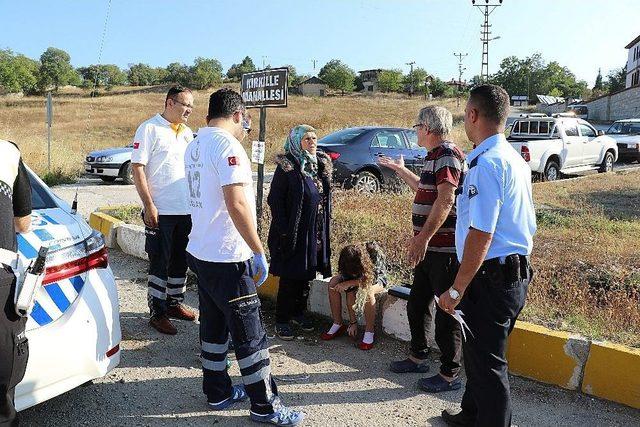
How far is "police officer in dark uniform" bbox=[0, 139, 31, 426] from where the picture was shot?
2166 mm

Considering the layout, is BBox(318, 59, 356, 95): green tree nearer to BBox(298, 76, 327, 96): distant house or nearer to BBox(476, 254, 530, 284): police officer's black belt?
BBox(298, 76, 327, 96): distant house

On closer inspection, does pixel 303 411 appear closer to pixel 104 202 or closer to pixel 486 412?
pixel 486 412

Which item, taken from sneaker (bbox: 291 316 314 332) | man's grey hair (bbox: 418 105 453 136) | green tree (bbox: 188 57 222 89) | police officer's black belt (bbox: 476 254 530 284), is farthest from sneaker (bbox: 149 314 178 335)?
green tree (bbox: 188 57 222 89)

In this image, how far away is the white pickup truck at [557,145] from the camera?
1444cm

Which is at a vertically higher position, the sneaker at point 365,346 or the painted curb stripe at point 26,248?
the painted curb stripe at point 26,248

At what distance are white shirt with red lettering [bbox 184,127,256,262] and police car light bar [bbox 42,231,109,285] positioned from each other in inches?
21.7

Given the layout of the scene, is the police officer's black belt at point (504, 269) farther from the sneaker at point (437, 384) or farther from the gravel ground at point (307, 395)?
the sneaker at point (437, 384)

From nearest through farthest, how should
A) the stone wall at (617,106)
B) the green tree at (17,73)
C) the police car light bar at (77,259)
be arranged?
the police car light bar at (77,259), the stone wall at (617,106), the green tree at (17,73)

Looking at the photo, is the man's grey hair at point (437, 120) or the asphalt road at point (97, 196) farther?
the asphalt road at point (97, 196)

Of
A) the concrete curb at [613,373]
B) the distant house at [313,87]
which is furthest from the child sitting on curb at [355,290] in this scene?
the distant house at [313,87]

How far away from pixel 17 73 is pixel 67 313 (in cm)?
8700

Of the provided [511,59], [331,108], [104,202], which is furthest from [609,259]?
[511,59]

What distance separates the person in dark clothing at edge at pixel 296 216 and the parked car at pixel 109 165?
11.3 m

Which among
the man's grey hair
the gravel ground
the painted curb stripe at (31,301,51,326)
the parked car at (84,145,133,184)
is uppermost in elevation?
the man's grey hair
